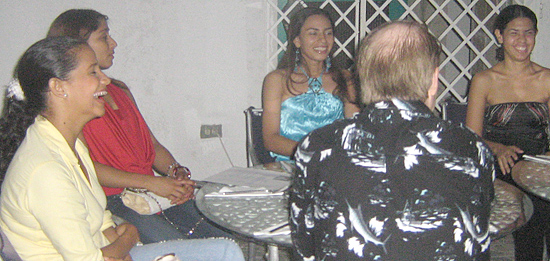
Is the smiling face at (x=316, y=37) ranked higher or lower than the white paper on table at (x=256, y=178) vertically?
higher

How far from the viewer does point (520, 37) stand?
6.97ft

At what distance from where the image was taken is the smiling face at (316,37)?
2115mm

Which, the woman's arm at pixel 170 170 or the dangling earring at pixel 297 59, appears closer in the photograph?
the woman's arm at pixel 170 170

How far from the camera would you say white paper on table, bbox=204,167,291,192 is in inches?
56.6

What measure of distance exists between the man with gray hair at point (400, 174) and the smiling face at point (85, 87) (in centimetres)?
63

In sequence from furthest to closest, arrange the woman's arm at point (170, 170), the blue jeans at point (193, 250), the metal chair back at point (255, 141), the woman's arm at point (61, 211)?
the metal chair back at point (255, 141)
the woman's arm at point (170, 170)
the blue jeans at point (193, 250)
the woman's arm at point (61, 211)

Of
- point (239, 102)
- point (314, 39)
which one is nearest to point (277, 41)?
point (239, 102)

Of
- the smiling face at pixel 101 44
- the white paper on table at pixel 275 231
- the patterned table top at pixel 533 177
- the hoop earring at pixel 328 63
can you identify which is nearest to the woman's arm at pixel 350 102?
the hoop earring at pixel 328 63

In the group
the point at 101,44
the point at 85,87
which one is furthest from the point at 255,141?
the point at 85,87

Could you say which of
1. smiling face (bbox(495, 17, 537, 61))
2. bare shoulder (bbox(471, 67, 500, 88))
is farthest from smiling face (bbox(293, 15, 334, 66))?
smiling face (bbox(495, 17, 537, 61))

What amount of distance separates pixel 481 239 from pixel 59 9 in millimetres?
2646

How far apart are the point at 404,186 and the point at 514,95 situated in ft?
5.31

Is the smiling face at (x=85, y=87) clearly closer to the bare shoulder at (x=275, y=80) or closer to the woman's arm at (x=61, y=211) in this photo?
the woman's arm at (x=61, y=211)

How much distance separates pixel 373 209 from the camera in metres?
0.83
